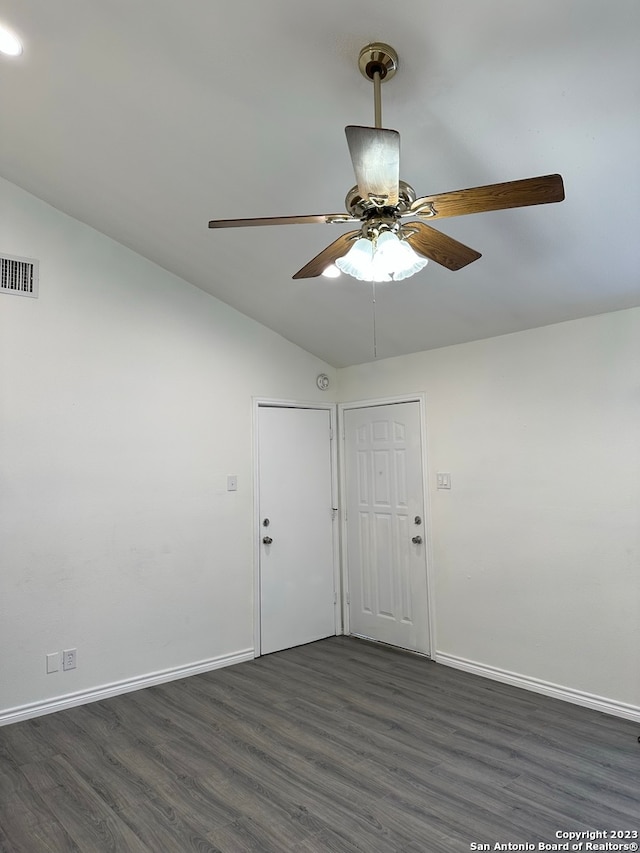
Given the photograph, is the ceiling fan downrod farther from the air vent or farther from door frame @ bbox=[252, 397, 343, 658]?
door frame @ bbox=[252, 397, 343, 658]

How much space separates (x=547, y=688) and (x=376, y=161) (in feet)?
10.7

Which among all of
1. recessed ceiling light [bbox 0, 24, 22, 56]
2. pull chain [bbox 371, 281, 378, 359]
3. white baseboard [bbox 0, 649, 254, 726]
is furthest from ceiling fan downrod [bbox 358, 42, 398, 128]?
white baseboard [bbox 0, 649, 254, 726]

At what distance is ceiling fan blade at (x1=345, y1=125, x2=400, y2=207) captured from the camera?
55.3 inches

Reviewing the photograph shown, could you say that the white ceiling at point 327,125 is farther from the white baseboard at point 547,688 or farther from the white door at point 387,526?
the white baseboard at point 547,688

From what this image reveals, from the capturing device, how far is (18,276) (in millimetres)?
3283

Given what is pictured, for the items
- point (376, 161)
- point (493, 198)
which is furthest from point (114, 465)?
point (493, 198)

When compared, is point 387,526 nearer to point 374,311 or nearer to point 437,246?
point 374,311

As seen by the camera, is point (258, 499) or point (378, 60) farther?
point (258, 499)

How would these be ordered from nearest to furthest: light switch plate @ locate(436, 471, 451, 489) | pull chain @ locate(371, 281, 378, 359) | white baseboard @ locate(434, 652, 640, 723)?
white baseboard @ locate(434, 652, 640, 723) → pull chain @ locate(371, 281, 378, 359) → light switch plate @ locate(436, 471, 451, 489)

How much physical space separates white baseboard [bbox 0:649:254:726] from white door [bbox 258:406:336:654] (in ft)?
1.13

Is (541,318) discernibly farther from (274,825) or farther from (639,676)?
(274,825)

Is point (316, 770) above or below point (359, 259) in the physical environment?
below

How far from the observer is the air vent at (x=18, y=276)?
10.6 feet

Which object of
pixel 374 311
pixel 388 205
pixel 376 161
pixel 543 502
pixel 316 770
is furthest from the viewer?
pixel 374 311
